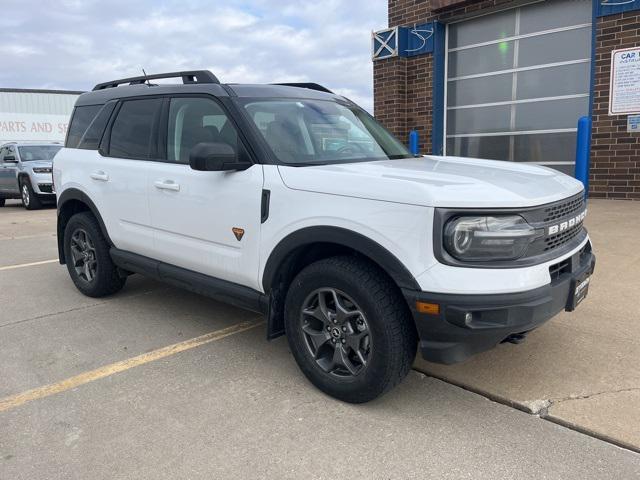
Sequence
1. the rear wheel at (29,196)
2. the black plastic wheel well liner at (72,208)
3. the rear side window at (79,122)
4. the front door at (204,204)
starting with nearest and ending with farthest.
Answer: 1. the front door at (204,204)
2. the black plastic wheel well liner at (72,208)
3. the rear side window at (79,122)
4. the rear wheel at (29,196)

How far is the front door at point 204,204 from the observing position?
3379mm

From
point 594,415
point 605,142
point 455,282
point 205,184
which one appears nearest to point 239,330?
point 205,184

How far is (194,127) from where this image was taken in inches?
154

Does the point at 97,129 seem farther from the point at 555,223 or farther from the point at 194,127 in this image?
the point at 555,223

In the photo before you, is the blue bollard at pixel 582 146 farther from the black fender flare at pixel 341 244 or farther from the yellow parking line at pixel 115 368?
the black fender flare at pixel 341 244

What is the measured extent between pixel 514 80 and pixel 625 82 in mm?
2111

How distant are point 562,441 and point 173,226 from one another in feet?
9.19

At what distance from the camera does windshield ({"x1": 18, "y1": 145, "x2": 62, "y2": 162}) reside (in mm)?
14867

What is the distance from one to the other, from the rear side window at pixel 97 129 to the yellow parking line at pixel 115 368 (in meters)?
2.07

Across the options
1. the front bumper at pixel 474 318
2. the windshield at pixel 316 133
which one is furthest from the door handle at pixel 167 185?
the front bumper at pixel 474 318

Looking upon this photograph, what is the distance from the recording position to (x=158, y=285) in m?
5.63

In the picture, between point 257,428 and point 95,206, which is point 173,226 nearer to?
point 95,206

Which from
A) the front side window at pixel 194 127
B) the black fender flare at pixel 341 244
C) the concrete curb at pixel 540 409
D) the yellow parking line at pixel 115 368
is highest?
the front side window at pixel 194 127

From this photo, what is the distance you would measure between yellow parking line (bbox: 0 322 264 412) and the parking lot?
1 cm
